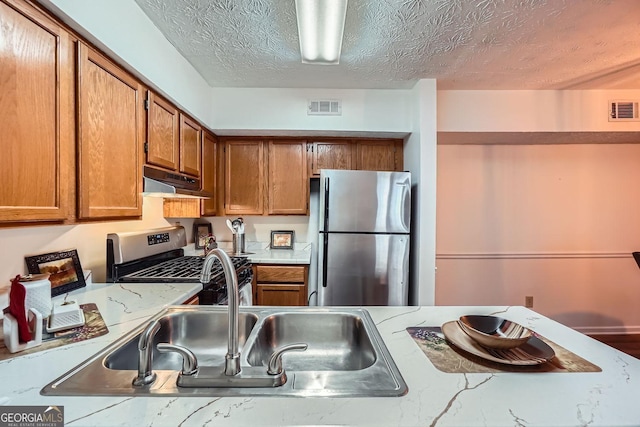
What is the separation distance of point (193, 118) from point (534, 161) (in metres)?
3.54

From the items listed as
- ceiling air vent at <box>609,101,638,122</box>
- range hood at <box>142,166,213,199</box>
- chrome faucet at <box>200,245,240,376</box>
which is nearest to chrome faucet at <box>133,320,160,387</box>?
chrome faucet at <box>200,245,240,376</box>

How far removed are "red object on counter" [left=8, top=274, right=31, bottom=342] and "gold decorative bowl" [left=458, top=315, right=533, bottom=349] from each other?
4.65 feet

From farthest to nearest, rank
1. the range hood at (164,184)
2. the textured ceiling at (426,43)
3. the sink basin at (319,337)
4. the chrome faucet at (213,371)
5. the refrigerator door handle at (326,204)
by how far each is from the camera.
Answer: the refrigerator door handle at (326,204), the range hood at (164,184), the textured ceiling at (426,43), the sink basin at (319,337), the chrome faucet at (213,371)

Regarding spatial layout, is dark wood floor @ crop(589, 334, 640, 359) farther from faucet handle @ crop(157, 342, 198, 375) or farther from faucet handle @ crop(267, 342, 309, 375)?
faucet handle @ crop(157, 342, 198, 375)

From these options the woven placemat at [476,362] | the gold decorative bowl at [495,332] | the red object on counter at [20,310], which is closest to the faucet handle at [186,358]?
the red object on counter at [20,310]

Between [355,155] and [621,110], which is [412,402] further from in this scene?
[621,110]

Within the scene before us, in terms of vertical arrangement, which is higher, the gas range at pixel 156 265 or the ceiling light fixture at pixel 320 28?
the ceiling light fixture at pixel 320 28

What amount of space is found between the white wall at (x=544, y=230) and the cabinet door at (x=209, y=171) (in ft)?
7.90

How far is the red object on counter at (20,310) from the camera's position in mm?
913

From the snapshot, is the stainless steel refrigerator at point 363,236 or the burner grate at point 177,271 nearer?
the burner grate at point 177,271

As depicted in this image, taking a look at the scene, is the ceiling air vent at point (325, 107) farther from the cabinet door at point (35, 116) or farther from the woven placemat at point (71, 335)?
the woven placemat at point (71, 335)

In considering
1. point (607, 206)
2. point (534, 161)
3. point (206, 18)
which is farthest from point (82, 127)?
point (607, 206)

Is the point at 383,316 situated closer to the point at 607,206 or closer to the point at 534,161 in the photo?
the point at 534,161

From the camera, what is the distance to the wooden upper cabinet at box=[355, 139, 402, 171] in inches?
118
